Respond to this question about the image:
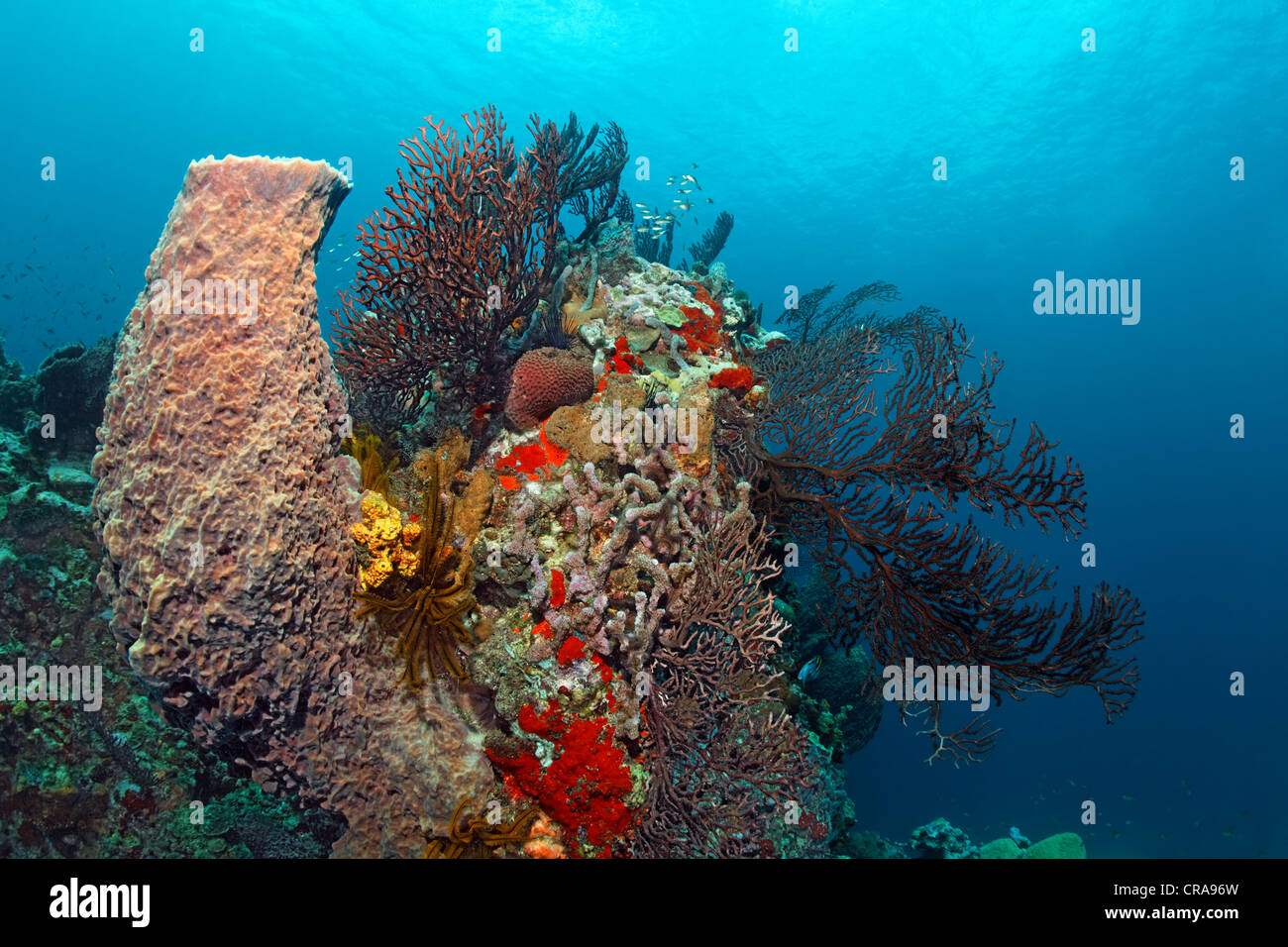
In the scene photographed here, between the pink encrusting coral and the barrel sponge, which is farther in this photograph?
the barrel sponge

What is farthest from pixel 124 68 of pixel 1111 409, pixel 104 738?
pixel 1111 409

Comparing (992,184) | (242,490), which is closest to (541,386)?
(242,490)

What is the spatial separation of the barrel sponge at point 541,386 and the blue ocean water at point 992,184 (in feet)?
98.5

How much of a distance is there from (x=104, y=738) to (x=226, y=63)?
268 ft

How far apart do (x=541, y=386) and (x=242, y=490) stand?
8.35ft

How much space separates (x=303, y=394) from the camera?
11.1 ft

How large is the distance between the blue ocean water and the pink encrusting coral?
1224 inches

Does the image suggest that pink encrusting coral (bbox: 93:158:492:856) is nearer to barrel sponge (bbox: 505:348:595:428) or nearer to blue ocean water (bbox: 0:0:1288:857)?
barrel sponge (bbox: 505:348:595:428)

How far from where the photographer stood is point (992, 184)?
170ft

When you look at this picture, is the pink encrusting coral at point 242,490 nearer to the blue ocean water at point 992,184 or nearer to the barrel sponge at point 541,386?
the barrel sponge at point 541,386

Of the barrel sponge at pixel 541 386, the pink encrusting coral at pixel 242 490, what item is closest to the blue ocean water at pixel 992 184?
the barrel sponge at pixel 541 386

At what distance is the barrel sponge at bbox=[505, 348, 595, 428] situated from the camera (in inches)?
198

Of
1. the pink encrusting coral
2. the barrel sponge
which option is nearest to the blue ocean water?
the barrel sponge

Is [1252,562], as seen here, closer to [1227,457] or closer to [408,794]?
[1227,457]
